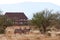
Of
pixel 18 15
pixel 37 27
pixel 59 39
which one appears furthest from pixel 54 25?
pixel 18 15

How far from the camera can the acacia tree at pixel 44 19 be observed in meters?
32.0

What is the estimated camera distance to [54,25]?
3531 centimetres

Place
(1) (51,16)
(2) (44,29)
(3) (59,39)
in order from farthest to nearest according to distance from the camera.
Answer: (1) (51,16)
(2) (44,29)
(3) (59,39)

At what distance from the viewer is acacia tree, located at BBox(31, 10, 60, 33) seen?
3196cm

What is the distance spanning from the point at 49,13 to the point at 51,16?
61 cm

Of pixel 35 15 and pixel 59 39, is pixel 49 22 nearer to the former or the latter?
pixel 35 15

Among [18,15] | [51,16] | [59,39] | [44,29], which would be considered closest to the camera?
[59,39]

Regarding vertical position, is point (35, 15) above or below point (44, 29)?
above

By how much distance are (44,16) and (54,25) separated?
307 cm

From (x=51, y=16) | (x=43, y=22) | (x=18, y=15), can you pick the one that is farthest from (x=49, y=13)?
(x=18, y=15)

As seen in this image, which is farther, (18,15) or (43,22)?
(18,15)

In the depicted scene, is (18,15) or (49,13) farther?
(18,15)

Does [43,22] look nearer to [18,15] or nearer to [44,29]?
[44,29]

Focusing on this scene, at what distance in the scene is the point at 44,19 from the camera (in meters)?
32.5
